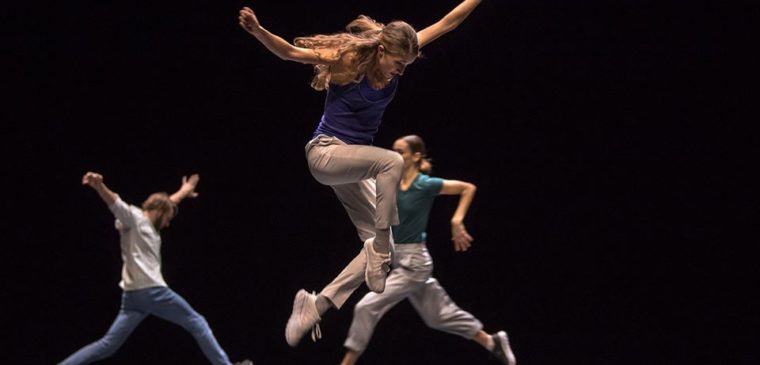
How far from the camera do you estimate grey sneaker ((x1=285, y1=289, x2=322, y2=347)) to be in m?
4.35

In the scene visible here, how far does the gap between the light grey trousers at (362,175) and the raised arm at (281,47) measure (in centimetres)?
36

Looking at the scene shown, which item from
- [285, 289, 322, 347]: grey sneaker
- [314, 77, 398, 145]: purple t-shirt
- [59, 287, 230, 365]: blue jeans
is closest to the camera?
[314, 77, 398, 145]: purple t-shirt

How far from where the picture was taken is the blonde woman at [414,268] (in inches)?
208

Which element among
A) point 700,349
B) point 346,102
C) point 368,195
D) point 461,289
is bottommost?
point 700,349

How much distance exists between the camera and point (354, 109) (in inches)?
156

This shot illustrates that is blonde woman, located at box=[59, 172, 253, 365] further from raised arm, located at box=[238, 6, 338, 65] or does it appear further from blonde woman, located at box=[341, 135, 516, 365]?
raised arm, located at box=[238, 6, 338, 65]

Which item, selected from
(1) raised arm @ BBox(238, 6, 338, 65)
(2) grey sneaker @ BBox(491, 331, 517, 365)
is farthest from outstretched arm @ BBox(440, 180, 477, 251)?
(1) raised arm @ BBox(238, 6, 338, 65)

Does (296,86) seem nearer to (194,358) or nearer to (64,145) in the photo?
(64,145)

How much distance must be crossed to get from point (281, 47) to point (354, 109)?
51 centimetres

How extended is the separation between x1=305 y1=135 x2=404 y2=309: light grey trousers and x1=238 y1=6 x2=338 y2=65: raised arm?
1.20 ft

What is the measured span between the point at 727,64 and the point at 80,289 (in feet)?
13.8

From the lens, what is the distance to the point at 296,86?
246 inches

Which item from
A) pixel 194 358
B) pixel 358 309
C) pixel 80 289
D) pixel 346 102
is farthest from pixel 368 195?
pixel 194 358

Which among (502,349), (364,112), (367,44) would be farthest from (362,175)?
(502,349)
